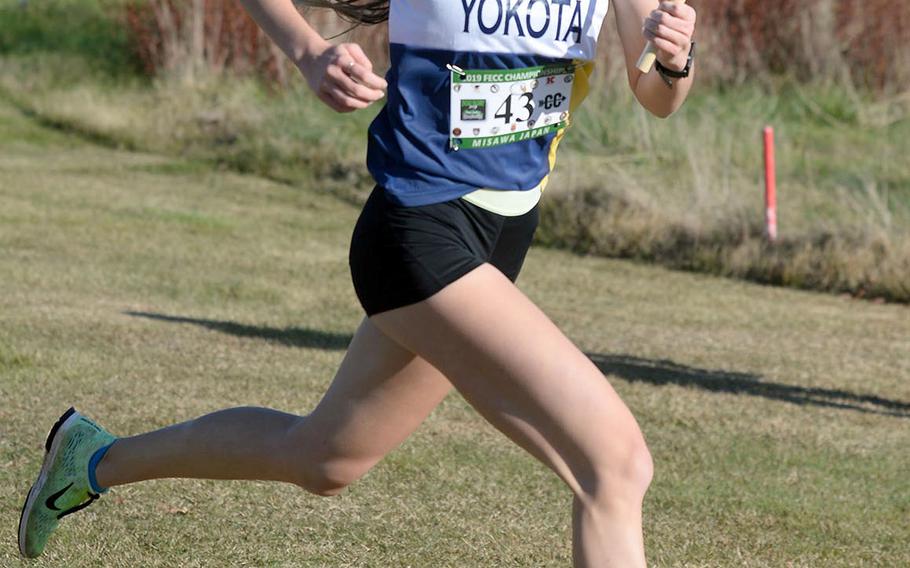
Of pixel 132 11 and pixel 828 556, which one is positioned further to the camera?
pixel 132 11

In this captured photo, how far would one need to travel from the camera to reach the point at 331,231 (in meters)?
12.4

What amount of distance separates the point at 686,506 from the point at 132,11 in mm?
15608

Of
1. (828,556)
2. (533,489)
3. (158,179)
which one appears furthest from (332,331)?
(158,179)

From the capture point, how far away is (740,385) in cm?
724

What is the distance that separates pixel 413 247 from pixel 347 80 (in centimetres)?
36

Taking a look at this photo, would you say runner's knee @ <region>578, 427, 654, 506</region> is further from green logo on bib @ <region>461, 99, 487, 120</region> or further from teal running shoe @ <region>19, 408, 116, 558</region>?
teal running shoe @ <region>19, 408, 116, 558</region>

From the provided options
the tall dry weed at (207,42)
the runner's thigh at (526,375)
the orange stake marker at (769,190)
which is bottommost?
the tall dry weed at (207,42)

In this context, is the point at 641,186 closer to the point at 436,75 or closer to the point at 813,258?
the point at 813,258

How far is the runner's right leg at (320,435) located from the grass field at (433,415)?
2.30 ft

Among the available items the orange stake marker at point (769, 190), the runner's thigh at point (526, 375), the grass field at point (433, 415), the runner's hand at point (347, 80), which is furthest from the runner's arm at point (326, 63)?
the orange stake marker at point (769, 190)

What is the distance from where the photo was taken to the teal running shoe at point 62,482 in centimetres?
359

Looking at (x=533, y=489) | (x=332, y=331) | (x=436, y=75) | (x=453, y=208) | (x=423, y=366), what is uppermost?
(x=436, y=75)

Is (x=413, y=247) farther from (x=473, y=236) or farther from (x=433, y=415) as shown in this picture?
(x=433, y=415)

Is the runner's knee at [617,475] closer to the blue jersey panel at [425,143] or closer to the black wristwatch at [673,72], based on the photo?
the blue jersey panel at [425,143]
